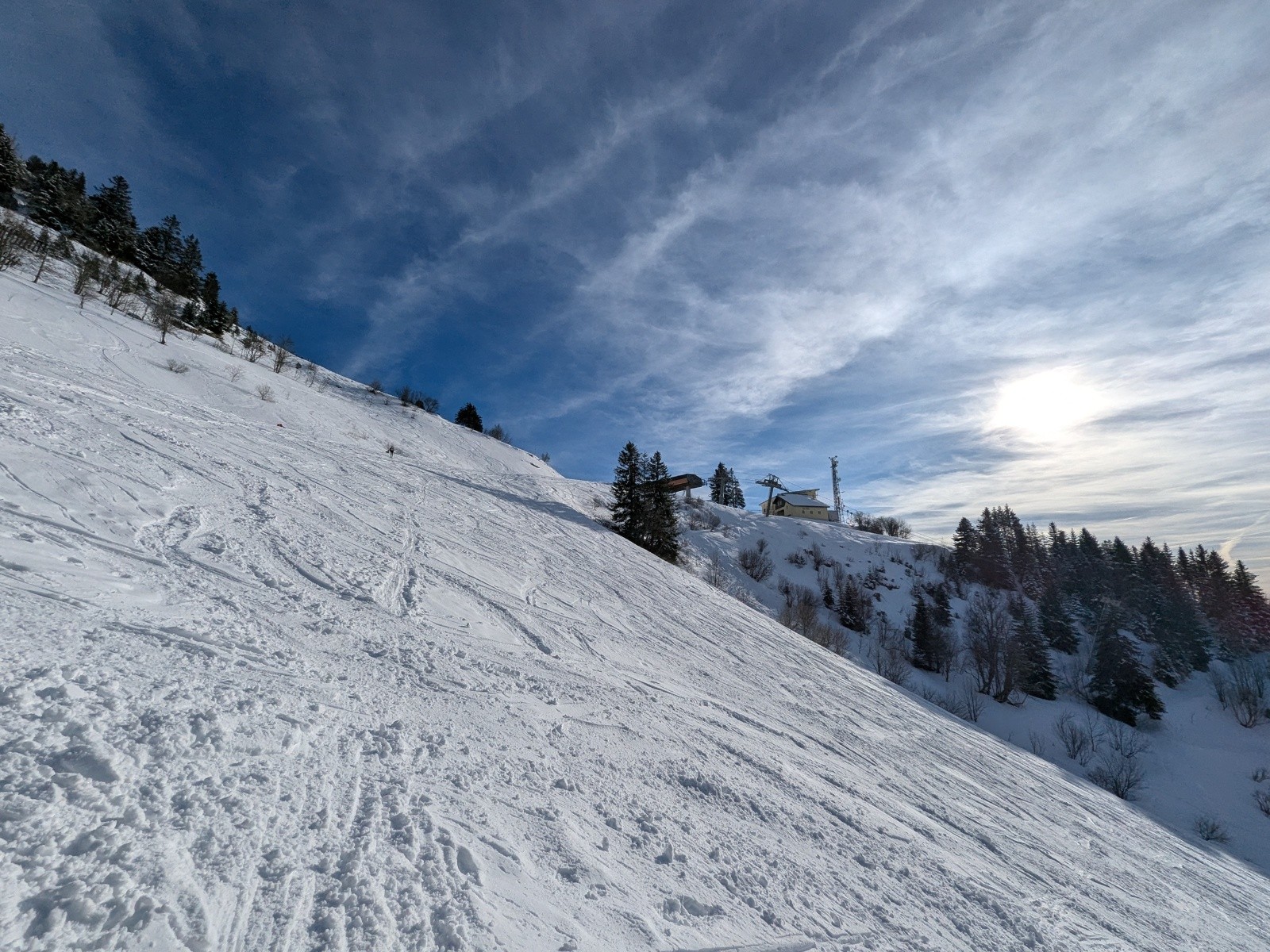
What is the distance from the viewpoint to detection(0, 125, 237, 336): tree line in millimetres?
28266

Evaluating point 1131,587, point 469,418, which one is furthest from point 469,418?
point 1131,587

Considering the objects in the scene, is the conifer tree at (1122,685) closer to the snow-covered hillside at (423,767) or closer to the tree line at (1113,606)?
the tree line at (1113,606)

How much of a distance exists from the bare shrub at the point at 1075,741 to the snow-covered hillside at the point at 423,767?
14.1 m

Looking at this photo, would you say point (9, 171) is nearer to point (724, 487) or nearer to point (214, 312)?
point (214, 312)

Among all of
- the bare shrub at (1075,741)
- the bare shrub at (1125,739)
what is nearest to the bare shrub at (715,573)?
Result: the bare shrub at (1075,741)

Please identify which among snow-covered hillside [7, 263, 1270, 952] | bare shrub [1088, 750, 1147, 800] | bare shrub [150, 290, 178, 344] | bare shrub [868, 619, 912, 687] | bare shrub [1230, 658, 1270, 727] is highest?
bare shrub [150, 290, 178, 344]

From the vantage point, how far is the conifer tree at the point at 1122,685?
26.7 meters

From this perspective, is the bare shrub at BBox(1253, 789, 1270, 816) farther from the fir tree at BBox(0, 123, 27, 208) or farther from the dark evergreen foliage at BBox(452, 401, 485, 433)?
the fir tree at BBox(0, 123, 27, 208)

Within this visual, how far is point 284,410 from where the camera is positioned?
688 inches

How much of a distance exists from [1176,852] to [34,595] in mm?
16118

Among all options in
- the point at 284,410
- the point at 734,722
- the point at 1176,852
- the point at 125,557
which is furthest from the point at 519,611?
the point at 284,410

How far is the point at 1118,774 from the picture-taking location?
18672 mm

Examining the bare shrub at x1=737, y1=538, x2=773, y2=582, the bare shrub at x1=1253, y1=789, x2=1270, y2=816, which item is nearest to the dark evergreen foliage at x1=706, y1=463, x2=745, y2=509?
the bare shrub at x1=737, y1=538, x2=773, y2=582

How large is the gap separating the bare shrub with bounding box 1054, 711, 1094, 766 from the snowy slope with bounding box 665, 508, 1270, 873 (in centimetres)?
24
